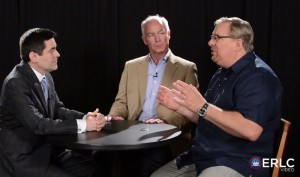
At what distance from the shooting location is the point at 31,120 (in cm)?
244

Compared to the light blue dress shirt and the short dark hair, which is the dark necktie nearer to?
the short dark hair

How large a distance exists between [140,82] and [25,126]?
1089mm

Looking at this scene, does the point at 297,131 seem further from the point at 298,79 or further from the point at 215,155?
the point at 215,155

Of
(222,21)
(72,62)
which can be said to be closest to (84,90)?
(72,62)

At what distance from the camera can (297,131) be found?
12.0 feet

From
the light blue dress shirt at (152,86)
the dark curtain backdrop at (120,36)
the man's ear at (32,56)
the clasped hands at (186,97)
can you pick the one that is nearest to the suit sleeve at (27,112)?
the man's ear at (32,56)

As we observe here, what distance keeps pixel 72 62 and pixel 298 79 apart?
1.99 m

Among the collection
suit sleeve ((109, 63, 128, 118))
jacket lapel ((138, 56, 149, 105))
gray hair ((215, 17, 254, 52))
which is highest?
gray hair ((215, 17, 254, 52))

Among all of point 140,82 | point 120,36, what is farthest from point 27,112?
point 120,36

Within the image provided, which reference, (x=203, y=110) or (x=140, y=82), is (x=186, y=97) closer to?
(x=203, y=110)

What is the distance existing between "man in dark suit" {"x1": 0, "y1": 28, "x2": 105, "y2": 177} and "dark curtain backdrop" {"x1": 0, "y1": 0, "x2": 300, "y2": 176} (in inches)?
46.9

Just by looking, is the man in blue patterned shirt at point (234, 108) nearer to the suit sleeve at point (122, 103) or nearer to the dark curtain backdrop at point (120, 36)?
the suit sleeve at point (122, 103)

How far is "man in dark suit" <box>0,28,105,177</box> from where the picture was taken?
2461 millimetres

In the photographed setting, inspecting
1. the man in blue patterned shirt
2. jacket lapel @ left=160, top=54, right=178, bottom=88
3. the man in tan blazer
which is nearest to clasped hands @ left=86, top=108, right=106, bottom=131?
the man in blue patterned shirt
